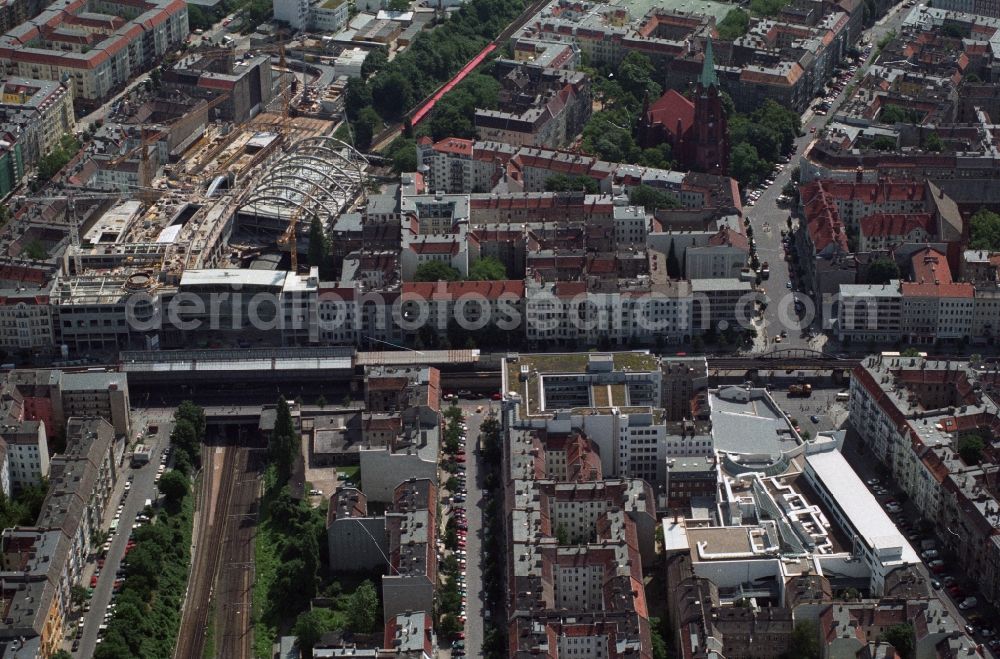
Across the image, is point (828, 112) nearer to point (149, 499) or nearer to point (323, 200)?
point (323, 200)

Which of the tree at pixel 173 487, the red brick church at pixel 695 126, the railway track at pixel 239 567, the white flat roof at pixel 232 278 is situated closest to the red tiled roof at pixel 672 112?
the red brick church at pixel 695 126

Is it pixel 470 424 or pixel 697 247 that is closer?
pixel 470 424

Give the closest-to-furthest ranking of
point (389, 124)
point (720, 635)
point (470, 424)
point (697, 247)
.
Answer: point (720, 635) → point (470, 424) → point (697, 247) → point (389, 124)

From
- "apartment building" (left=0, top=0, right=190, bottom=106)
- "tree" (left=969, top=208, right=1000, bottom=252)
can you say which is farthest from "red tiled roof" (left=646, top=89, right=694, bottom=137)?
"apartment building" (left=0, top=0, right=190, bottom=106)

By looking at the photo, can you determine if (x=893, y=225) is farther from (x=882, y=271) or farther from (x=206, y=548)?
(x=206, y=548)

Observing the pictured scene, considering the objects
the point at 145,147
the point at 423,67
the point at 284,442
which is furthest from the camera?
the point at 423,67

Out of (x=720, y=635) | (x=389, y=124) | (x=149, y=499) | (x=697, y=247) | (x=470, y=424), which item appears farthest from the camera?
(x=389, y=124)

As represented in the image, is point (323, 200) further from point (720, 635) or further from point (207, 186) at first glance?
point (720, 635)

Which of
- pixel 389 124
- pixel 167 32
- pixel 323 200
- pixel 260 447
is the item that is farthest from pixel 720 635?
pixel 167 32

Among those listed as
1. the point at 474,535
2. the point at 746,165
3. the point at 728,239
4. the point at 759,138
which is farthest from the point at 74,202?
the point at 759,138
